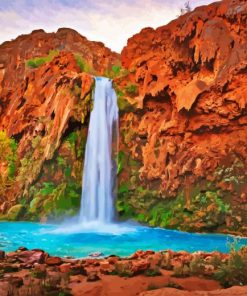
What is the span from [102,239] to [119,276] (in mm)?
7175

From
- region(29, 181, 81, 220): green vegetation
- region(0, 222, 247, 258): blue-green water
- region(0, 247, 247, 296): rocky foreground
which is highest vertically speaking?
region(29, 181, 81, 220): green vegetation

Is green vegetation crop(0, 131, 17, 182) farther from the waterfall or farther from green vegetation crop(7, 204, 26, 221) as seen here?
the waterfall

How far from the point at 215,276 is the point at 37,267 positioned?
3.39m

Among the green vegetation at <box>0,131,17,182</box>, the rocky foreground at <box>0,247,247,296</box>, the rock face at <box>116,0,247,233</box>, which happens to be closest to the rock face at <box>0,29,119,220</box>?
the green vegetation at <box>0,131,17,182</box>

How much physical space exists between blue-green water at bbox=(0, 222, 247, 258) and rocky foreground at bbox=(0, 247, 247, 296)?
2832mm

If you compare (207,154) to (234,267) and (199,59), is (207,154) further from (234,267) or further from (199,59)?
(234,267)

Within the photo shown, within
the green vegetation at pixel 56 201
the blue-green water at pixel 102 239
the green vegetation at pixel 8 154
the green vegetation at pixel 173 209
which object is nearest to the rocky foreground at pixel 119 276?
the blue-green water at pixel 102 239

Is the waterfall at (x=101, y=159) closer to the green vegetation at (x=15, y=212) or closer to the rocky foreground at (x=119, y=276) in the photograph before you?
the green vegetation at (x=15, y=212)

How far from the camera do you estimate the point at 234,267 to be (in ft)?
22.0

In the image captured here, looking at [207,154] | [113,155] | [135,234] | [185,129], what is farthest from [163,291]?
[113,155]

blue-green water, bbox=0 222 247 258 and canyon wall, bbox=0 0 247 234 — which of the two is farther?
canyon wall, bbox=0 0 247 234

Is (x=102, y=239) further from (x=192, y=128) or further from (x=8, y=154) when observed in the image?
(x=8, y=154)

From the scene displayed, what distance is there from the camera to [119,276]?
23.4ft

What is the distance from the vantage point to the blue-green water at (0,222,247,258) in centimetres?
1215
